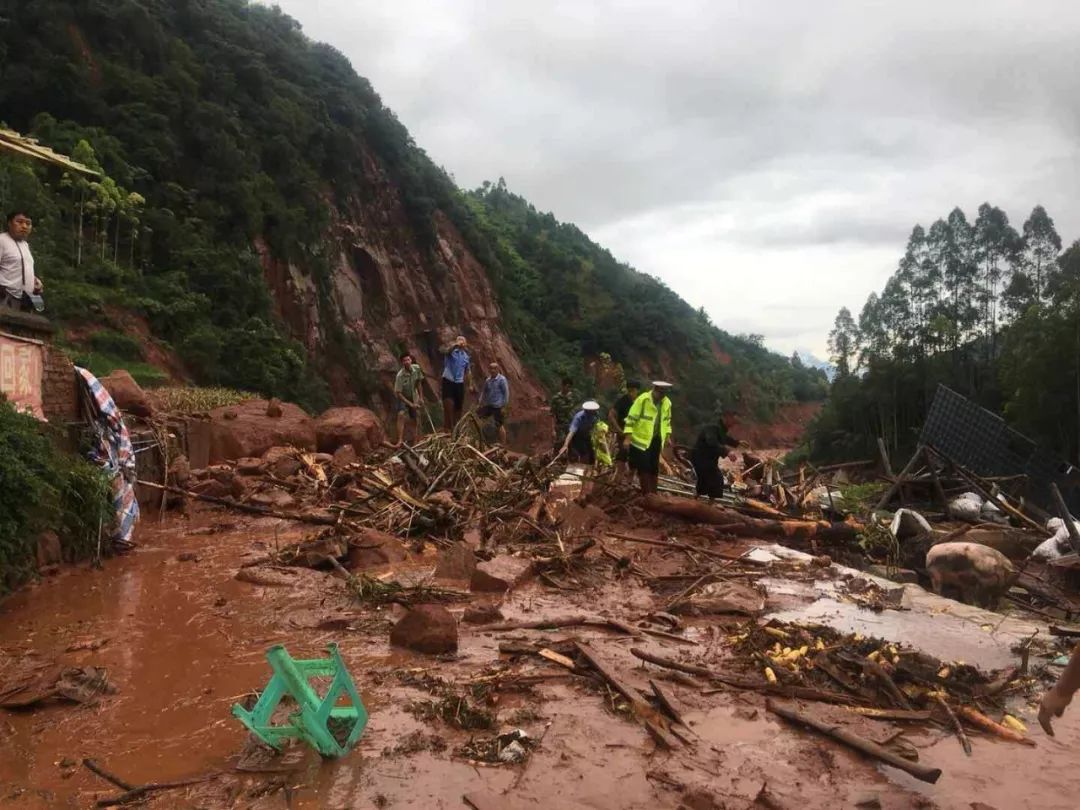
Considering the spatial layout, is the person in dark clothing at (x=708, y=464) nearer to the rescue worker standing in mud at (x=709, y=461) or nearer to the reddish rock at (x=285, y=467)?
the rescue worker standing in mud at (x=709, y=461)

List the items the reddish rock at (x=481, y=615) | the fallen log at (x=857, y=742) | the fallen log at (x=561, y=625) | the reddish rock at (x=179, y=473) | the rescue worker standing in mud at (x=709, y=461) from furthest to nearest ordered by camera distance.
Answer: the rescue worker standing in mud at (x=709, y=461) → the reddish rock at (x=179, y=473) → the reddish rock at (x=481, y=615) → the fallen log at (x=561, y=625) → the fallen log at (x=857, y=742)

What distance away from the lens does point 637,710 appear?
13.7 feet

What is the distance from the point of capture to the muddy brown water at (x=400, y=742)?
3324 mm

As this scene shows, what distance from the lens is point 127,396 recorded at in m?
9.09

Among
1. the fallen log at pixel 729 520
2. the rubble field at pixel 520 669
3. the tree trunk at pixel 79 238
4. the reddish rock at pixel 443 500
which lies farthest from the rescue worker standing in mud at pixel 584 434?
the tree trunk at pixel 79 238

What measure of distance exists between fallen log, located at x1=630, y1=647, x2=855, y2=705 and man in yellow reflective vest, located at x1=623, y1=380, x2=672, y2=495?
4.67m

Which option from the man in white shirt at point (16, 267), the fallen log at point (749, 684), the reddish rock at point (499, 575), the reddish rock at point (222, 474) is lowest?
the fallen log at point (749, 684)

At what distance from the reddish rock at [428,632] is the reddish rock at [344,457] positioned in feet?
19.5

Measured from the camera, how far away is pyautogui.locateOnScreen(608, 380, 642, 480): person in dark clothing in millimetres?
9844

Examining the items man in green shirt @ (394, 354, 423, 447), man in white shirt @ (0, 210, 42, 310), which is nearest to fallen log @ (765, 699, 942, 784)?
man in white shirt @ (0, 210, 42, 310)

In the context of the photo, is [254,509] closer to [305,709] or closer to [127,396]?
[127,396]

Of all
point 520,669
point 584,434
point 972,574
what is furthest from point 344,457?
point 972,574

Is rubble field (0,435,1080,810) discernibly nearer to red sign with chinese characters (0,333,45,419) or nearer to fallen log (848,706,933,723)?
fallen log (848,706,933,723)

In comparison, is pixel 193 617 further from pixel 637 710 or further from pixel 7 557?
pixel 637 710
